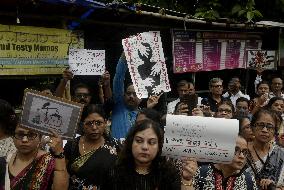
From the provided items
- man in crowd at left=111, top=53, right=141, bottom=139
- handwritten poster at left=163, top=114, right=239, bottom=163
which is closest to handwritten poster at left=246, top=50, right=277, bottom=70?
man in crowd at left=111, top=53, right=141, bottom=139

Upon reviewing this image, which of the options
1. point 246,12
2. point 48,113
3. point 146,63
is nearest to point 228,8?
point 246,12

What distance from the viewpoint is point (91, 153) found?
3.30m

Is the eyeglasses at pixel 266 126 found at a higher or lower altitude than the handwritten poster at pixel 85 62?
lower

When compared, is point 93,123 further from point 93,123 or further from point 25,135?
point 25,135

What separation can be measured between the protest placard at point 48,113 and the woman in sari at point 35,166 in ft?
0.21

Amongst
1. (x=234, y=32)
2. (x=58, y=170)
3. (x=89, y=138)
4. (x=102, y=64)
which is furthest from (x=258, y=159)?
(x=234, y=32)

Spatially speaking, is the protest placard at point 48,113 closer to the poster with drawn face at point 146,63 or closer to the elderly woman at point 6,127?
the elderly woman at point 6,127


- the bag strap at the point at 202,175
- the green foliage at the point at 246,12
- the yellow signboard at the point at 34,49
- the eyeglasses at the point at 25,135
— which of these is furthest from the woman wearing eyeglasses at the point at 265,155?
the green foliage at the point at 246,12

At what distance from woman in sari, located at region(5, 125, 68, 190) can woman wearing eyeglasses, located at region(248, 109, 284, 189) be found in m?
1.51

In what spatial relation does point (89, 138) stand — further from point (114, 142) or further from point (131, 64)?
point (131, 64)

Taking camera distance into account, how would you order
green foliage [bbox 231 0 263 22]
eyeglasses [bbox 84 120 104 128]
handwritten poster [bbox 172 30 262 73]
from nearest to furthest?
1. eyeglasses [bbox 84 120 104 128]
2. handwritten poster [bbox 172 30 262 73]
3. green foliage [bbox 231 0 263 22]

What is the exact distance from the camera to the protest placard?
3.04 meters

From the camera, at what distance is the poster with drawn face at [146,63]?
16.5 ft

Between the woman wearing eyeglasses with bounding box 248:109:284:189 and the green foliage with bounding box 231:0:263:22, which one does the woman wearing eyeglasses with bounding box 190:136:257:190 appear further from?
the green foliage with bounding box 231:0:263:22
